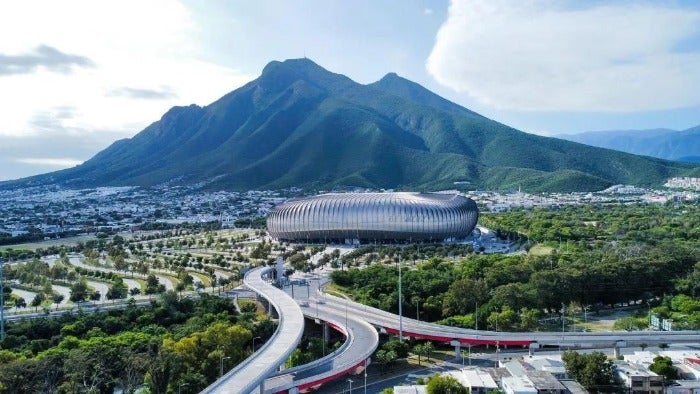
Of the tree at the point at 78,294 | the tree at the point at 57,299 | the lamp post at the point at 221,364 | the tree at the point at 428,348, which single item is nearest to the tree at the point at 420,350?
the tree at the point at 428,348

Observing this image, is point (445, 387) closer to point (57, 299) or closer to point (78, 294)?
point (78, 294)

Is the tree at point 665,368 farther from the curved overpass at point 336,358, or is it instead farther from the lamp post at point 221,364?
the lamp post at point 221,364

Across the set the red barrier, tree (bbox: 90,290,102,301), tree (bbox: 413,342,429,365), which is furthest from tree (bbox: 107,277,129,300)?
tree (bbox: 413,342,429,365)

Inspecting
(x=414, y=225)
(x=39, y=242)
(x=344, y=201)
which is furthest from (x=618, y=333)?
(x=39, y=242)

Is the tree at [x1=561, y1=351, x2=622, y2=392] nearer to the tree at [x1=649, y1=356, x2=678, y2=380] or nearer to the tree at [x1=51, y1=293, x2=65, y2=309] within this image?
the tree at [x1=649, y1=356, x2=678, y2=380]

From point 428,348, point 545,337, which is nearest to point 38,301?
point 428,348

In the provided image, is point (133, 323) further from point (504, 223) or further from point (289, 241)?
point (504, 223)
